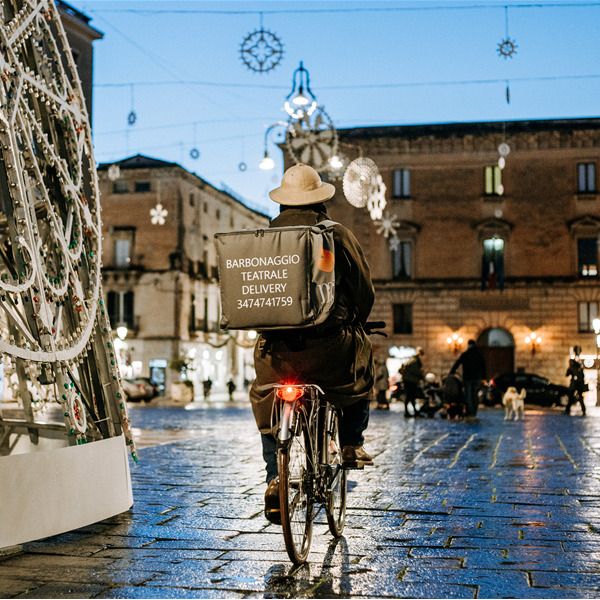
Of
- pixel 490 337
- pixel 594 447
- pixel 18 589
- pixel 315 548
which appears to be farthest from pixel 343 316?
pixel 490 337

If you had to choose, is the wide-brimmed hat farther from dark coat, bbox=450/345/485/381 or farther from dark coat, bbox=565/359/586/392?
dark coat, bbox=565/359/586/392

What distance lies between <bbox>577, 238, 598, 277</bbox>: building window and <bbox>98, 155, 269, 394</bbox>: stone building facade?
797 inches

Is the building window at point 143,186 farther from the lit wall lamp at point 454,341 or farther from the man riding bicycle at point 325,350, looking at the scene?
the man riding bicycle at point 325,350

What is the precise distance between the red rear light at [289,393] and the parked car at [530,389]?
3034cm

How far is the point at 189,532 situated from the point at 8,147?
2.53 metres

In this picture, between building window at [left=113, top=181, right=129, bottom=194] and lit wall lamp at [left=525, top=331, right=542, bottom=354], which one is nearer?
lit wall lamp at [left=525, top=331, right=542, bottom=354]

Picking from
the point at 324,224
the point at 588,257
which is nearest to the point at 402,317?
the point at 588,257

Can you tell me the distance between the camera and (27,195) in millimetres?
5660

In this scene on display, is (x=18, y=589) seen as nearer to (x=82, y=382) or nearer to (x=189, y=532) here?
(x=189, y=532)

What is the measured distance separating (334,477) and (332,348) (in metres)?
0.91

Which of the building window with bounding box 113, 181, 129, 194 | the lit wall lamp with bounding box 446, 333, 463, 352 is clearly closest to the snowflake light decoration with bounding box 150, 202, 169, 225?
the building window with bounding box 113, 181, 129, 194

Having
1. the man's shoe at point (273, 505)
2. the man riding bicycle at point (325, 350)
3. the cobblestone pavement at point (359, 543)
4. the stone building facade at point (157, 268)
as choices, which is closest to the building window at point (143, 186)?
the stone building facade at point (157, 268)

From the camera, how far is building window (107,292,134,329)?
52.7 meters

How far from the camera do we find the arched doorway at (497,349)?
43750 mm
